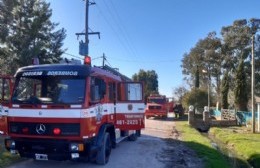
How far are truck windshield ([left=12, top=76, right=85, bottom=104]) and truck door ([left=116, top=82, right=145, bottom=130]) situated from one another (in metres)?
3.64

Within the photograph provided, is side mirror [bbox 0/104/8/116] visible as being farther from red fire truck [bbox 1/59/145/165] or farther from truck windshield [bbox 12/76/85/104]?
truck windshield [bbox 12/76/85/104]

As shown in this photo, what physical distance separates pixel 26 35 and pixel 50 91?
23.3m

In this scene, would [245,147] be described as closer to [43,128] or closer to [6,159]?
[6,159]

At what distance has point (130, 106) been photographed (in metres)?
14.1

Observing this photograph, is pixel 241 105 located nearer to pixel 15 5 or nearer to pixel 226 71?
pixel 226 71

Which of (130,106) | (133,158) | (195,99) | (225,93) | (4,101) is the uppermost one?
(225,93)

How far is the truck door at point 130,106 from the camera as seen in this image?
1376cm

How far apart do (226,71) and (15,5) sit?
40966mm

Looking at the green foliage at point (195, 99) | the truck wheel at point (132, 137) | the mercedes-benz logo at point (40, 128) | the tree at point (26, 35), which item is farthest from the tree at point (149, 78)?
the mercedes-benz logo at point (40, 128)

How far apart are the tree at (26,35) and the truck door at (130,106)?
16.8 metres

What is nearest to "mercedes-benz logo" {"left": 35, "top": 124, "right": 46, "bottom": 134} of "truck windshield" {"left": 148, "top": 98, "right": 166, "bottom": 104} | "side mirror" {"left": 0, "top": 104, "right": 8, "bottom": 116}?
"side mirror" {"left": 0, "top": 104, "right": 8, "bottom": 116}

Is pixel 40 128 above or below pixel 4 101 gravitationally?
below

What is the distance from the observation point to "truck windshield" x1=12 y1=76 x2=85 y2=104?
9922mm

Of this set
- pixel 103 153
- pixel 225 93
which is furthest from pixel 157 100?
pixel 103 153
